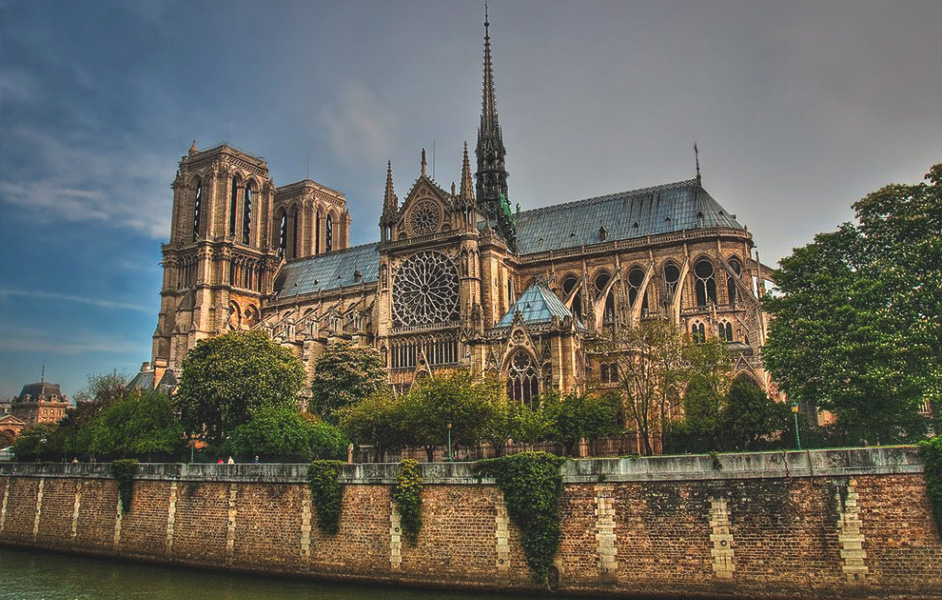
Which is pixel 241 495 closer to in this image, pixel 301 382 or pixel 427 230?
pixel 301 382

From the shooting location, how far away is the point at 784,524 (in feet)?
78.0

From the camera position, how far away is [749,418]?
3538cm

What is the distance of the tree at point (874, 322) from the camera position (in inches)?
1270

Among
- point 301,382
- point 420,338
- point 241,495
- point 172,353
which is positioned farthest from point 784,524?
point 172,353

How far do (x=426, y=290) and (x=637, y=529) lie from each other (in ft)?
126

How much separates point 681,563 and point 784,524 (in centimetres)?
323

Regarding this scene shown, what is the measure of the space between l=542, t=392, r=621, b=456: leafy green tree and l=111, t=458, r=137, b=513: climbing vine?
19.1 metres

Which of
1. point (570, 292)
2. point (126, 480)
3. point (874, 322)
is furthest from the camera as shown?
point (570, 292)

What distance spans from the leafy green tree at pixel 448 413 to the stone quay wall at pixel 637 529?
711 centimetres

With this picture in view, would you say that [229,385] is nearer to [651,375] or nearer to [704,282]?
[651,375]

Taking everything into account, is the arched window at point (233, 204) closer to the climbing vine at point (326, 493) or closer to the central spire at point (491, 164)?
the central spire at point (491, 164)

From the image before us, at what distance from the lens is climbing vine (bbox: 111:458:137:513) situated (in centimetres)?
3694

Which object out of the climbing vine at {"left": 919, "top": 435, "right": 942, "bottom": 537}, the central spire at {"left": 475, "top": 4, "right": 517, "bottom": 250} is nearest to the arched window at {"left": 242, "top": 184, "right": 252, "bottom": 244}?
the central spire at {"left": 475, "top": 4, "right": 517, "bottom": 250}

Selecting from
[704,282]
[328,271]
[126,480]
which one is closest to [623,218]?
[704,282]
